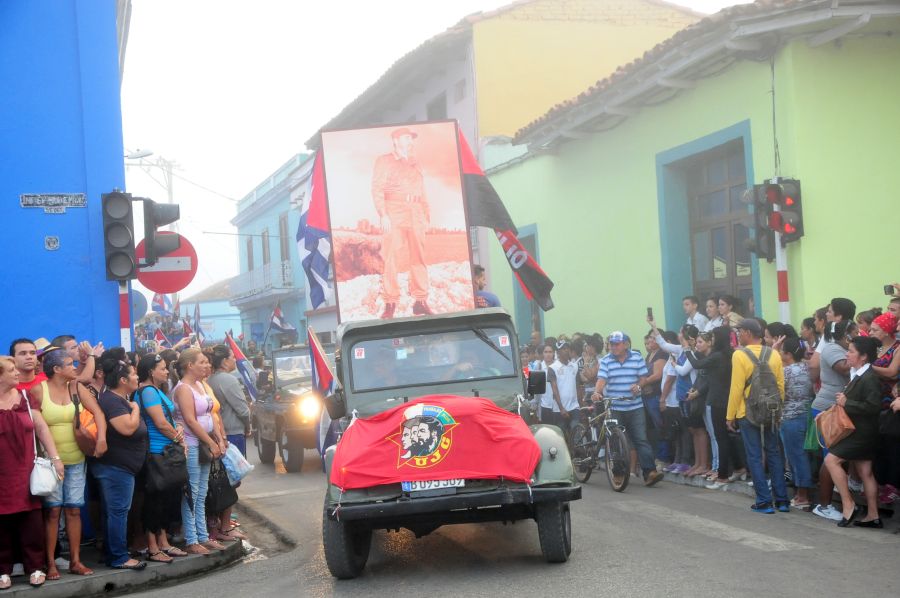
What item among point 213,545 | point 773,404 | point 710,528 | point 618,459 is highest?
point 773,404

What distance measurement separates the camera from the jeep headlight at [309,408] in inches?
607

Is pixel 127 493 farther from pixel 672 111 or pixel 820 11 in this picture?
pixel 672 111

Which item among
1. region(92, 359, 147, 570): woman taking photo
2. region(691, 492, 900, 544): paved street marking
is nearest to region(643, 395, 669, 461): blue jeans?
region(691, 492, 900, 544): paved street marking

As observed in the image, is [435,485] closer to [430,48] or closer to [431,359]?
[431,359]

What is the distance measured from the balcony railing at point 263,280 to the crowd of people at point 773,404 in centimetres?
2972

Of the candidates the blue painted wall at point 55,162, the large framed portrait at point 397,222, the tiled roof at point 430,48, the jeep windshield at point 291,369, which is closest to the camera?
the blue painted wall at point 55,162

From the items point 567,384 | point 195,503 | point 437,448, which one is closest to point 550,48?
point 567,384

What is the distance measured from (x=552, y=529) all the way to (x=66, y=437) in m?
4.05

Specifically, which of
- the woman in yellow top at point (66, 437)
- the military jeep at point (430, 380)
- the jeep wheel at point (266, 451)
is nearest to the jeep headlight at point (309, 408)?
the jeep wheel at point (266, 451)

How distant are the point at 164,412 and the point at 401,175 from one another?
15.6 feet

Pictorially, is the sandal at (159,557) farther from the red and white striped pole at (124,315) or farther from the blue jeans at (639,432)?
the blue jeans at (639,432)

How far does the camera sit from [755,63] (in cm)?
1352

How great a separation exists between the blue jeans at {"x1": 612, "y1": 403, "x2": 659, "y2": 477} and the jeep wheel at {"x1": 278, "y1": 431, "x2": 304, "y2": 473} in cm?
535

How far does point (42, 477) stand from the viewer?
7.97m
